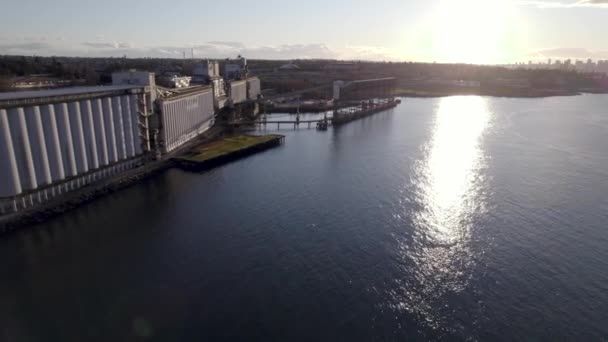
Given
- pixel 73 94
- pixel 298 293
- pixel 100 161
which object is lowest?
pixel 298 293

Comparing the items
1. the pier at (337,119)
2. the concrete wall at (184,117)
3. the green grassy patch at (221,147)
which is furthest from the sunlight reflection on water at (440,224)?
the concrete wall at (184,117)

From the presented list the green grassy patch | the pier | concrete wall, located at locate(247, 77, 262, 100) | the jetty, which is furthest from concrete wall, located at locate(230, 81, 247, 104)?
the green grassy patch

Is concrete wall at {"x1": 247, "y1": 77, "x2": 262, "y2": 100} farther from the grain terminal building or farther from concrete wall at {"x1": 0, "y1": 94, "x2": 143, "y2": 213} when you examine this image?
concrete wall at {"x1": 0, "y1": 94, "x2": 143, "y2": 213}

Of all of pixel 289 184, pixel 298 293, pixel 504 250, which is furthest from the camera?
pixel 289 184

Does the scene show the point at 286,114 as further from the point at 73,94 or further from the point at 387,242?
the point at 387,242

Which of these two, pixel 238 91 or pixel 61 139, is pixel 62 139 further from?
pixel 238 91

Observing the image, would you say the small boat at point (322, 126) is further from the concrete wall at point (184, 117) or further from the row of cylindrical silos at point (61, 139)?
the row of cylindrical silos at point (61, 139)

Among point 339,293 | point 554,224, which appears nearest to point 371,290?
point 339,293
